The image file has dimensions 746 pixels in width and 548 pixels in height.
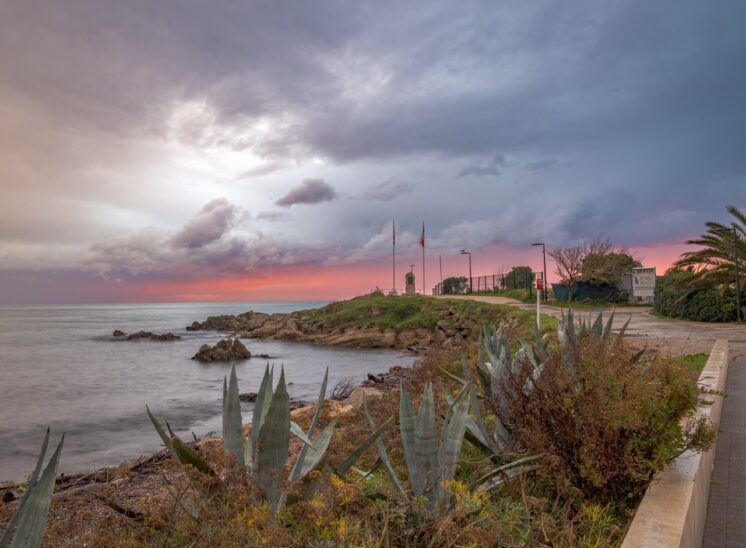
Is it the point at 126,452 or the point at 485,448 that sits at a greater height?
the point at 485,448

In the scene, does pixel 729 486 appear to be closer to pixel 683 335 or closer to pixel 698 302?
pixel 683 335

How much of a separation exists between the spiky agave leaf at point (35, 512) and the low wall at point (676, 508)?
8.90 feet

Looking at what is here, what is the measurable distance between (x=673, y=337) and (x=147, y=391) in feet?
59.5

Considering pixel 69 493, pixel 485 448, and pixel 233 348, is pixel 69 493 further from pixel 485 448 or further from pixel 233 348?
pixel 233 348

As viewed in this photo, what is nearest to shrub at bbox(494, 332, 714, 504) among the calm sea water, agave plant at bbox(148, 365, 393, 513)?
agave plant at bbox(148, 365, 393, 513)

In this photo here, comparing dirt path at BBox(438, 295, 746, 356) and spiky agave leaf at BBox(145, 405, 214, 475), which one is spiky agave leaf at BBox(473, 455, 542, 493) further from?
dirt path at BBox(438, 295, 746, 356)

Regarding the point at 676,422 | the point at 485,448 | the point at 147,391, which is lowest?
the point at 147,391

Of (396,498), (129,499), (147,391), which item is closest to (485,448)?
(396,498)

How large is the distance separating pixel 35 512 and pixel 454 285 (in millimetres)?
61389

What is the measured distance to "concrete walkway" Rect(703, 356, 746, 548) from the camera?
149 inches

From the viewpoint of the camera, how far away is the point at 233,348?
27453 mm

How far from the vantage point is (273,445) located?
3170 mm

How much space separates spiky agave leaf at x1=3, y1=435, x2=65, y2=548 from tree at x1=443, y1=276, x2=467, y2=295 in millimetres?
59835

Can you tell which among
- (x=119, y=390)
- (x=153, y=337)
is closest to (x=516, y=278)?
Result: (x=153, y=337)
